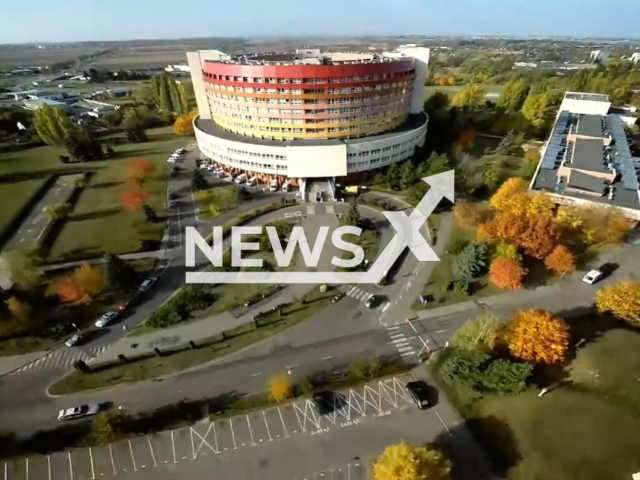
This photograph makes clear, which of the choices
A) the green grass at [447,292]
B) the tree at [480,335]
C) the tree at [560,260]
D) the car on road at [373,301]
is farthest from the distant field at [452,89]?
the tree at [480,335]

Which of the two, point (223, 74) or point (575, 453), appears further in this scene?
point (223, 74)

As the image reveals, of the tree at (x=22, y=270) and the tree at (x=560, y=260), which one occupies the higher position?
the tree at (x=22, y=270)

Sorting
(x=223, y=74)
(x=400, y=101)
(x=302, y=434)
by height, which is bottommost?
(x=302, y=434)

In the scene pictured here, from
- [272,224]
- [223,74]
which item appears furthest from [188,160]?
[272,224]

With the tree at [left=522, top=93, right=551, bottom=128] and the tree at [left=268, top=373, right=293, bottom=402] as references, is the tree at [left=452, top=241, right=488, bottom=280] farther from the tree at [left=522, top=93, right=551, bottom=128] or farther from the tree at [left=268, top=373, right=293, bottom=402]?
the tree at [left=522, top=93, right=551, bottom=128]

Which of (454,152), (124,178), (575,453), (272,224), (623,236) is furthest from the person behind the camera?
(454,152)

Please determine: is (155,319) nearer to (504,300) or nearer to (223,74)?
(504,300)

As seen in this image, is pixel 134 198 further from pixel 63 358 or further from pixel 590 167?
pixel 590 167

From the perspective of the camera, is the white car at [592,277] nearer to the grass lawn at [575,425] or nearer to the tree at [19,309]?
the grass lawn at [575,425]
